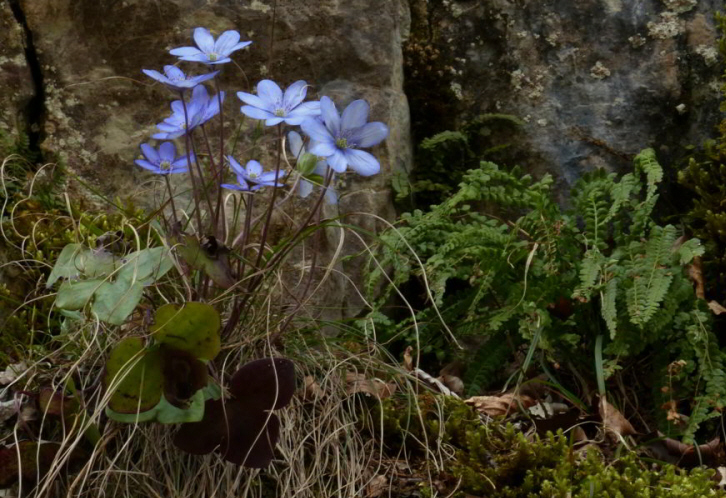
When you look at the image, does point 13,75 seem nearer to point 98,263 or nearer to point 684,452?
point 98,263

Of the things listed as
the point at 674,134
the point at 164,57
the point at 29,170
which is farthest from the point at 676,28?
the point at 29,170

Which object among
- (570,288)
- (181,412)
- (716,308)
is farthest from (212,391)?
(716,308)

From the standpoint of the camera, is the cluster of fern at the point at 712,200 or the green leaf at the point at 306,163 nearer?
the green leaf at the point at 306,163

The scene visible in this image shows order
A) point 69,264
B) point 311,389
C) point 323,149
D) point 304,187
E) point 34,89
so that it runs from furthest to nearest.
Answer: point 34,89 < point 311,389 < point 304,187 < point 69,264 < point 323,149

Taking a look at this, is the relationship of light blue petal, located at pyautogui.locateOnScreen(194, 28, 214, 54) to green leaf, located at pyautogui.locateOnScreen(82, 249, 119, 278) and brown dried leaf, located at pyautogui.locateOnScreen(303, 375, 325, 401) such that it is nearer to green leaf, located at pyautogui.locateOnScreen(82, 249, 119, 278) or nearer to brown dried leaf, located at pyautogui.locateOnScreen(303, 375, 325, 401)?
green leaf, located at pyautogui.locateOnScreen(82, 249, 119, 278)

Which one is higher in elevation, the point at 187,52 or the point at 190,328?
the point at 187,52

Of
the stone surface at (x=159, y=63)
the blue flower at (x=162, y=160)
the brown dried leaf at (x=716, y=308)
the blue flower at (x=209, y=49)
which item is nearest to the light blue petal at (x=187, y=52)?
the blue flower at (x=209, y=49)

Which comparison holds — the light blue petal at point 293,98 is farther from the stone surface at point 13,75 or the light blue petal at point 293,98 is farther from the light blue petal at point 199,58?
the stone surface at point 13,75
